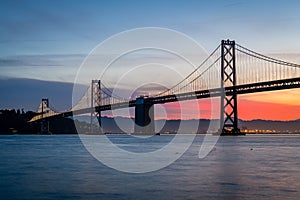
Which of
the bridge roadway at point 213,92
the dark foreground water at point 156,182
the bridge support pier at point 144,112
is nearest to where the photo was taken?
the dark foreground water at point 156,182

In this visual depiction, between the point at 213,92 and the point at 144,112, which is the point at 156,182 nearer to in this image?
the point at 213,92

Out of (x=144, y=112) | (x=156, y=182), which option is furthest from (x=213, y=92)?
(x=156, y=182)

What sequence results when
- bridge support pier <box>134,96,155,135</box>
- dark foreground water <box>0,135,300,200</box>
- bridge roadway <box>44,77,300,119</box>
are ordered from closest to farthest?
1. dark foreground water <box>0,135,300,200</box>
2. bridge roadway <box>44,77,300,119</box>
3. bridge support pier <box>134,96,155,135</box>

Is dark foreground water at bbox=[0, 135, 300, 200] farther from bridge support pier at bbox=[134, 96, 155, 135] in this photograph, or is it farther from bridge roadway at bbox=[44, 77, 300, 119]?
bridge support pier at bbox=[134, 96, 155, 135]

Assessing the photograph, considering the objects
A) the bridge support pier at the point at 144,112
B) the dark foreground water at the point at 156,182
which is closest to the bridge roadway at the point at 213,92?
the bridge support pier at the point at 144,112

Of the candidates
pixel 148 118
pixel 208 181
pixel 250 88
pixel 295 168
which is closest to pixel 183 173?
pixel 208 181

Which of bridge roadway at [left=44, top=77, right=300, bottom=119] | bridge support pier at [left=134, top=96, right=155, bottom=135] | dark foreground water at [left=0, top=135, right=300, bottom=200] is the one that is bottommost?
dark foreground water at [left=0, top=135, right=300, bottom=200]

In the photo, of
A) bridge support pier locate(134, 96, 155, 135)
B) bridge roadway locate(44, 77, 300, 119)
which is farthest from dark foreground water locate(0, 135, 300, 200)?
bridge support pier locate(134, 96, 155, 135)

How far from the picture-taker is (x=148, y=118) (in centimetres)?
6650

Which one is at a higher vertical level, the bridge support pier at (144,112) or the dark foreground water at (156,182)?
the bridge support pier at (144,112)

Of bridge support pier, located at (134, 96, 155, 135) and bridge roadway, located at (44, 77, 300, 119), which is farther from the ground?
bridge roadway, located at (44, 77, 300, 119)

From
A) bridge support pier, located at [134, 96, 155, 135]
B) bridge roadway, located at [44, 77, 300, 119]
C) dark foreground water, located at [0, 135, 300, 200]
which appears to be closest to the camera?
dark foreground water, located at [0, 135, 300, 200]

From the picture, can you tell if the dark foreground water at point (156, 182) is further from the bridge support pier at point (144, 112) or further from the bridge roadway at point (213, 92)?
the bridge support pier at point (144, 112)

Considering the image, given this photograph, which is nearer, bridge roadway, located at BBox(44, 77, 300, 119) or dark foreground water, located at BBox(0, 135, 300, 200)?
dark foreground water, located at BBox(0, 135, 300, 200)
